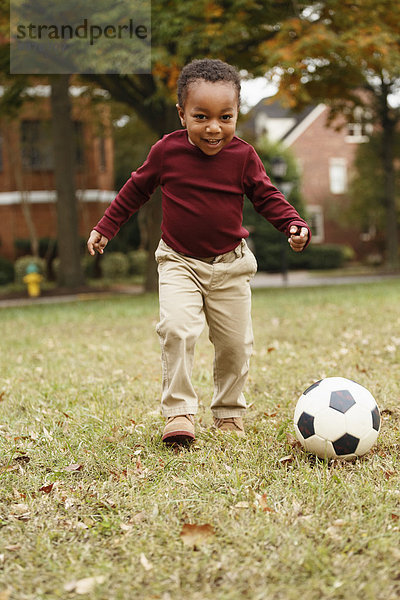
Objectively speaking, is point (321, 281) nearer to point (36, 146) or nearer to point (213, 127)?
point (36, 146)

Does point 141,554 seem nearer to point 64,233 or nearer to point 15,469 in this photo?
point 15,469

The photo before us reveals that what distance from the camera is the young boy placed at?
3295 millimetres

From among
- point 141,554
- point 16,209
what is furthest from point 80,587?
point 16,209

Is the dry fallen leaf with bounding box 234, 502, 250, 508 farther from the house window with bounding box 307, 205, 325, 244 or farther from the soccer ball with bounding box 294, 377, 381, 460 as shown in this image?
the house window with bounding box 307, 205, 325, 244

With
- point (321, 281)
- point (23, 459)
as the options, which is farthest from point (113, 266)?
point (23, 459)

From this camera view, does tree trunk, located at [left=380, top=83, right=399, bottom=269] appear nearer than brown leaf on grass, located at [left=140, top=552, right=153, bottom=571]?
No

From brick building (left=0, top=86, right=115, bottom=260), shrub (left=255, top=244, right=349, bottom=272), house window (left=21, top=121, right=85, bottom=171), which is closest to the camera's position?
brick building (left=0, top=86, right=115, bottom=260)

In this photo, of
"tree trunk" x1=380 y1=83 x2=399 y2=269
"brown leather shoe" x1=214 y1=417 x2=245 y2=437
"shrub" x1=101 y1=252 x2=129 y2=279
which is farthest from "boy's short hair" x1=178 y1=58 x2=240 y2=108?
"tree trunk" x1=380 y1=83 x2=399 y2=269

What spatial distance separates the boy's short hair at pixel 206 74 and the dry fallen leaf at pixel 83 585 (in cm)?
222

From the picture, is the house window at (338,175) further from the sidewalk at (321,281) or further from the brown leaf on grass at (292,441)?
the brown leaf on grass at (292,441)

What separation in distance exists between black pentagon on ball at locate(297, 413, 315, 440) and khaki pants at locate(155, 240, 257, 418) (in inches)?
21.4

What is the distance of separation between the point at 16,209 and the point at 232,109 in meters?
21.9

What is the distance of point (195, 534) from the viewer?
2336 mm

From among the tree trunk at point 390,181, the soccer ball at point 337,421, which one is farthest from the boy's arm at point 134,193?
the tree trunk at point 390,181
